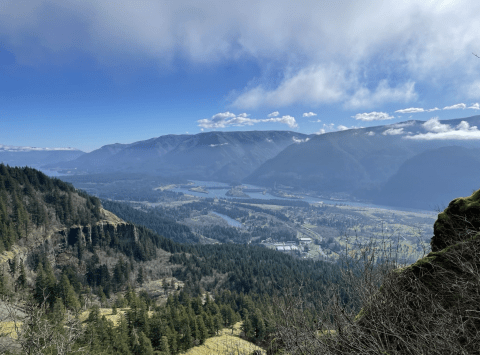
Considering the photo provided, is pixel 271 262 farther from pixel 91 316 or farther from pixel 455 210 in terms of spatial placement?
pixel 455 210

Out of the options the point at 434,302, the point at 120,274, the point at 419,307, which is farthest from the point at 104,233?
the point at 434,302

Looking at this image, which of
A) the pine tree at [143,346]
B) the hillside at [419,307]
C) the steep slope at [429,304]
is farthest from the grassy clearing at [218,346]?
the steep slope at [429,304]

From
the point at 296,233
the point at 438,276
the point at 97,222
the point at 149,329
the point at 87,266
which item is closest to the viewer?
the point at 438,276

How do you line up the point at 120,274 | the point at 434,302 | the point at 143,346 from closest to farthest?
1. the point at 434,302
2. the point at 143,346
3. the point at 120,274

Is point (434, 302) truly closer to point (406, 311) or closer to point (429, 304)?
point (429, 304)

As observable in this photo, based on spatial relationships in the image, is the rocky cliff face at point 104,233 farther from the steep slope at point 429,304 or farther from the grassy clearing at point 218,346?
the steep slope at point 429,304

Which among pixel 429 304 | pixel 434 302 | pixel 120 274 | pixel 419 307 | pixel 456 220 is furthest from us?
pixel 120 274

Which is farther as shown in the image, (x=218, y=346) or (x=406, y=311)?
(x=218, y=346)

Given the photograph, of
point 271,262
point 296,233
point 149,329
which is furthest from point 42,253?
point 296,233

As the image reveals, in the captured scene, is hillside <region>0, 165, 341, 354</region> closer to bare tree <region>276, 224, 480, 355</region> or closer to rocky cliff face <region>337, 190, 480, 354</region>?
rocky cliff face <region>337, 190, 480, 354</region>
